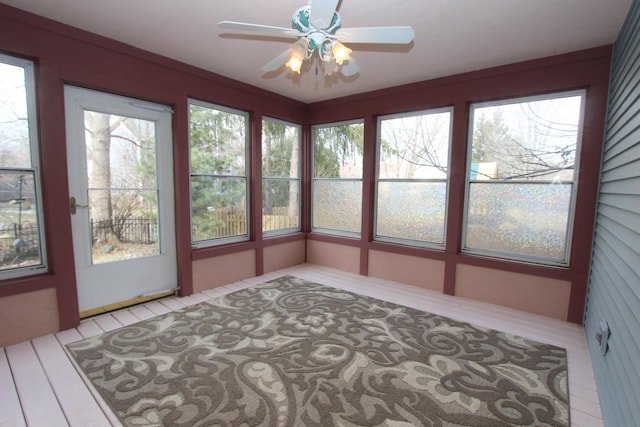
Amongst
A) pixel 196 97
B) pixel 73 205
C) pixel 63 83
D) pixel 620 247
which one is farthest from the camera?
pixel 196 97

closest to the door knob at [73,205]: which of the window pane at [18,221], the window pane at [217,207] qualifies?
the window pane at [18,221]

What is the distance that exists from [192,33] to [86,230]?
1978mm

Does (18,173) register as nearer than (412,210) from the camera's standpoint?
Yes

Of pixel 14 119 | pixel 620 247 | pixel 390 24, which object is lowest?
pixel 620 247

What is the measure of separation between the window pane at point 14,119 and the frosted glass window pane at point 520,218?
422 centimetres

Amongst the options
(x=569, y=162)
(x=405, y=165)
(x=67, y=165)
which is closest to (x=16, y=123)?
(x=67, y=165)

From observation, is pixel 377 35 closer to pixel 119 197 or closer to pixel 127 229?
pixel 119 197

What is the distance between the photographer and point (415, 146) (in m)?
3.86

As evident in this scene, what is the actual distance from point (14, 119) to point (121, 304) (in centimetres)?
182

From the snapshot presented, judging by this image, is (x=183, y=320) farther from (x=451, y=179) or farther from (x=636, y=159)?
(x=636, y=159)

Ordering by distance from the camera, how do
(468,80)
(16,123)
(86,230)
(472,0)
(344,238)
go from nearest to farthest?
1. (472,0)
2. (16,123)
3. (86,230)
4. (468,80)
5. (344,238)

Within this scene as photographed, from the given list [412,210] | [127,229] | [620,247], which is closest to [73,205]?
[127,229]

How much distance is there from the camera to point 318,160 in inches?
189

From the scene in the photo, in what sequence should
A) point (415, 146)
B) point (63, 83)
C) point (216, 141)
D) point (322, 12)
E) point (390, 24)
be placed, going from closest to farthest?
point (322, 12) → point (390, 24) → point (63, 83) → point (216, 141) → point (415, 146)
